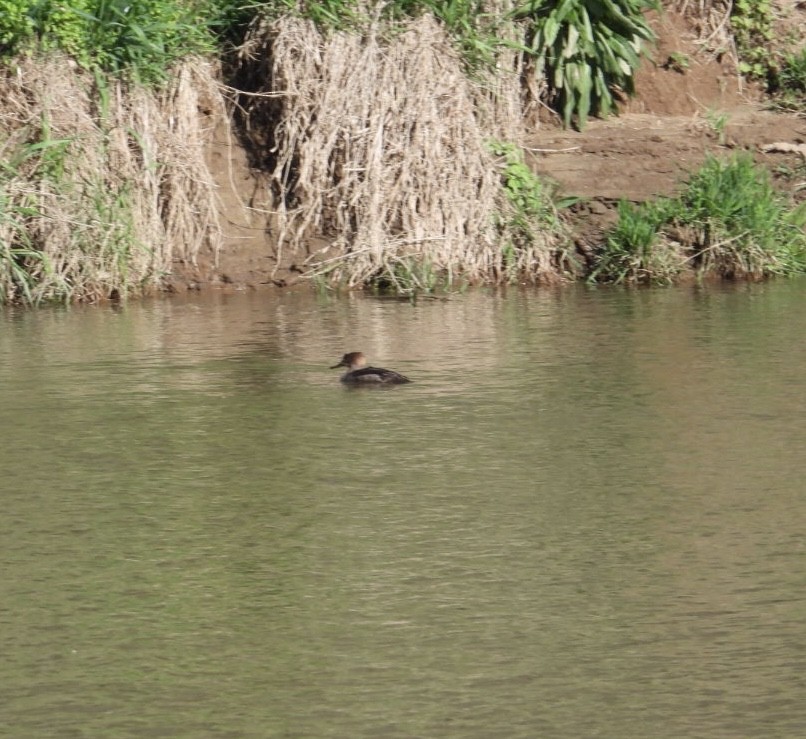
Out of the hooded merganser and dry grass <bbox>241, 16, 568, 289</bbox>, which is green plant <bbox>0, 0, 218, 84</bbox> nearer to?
dry grass <bbox>241, 16, 568, 289</bbox>

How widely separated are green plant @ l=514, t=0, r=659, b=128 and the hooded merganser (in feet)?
18.6

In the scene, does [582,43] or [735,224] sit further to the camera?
[582,43]

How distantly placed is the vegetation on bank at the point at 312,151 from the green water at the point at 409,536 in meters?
2.14

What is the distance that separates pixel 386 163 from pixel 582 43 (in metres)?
2.21

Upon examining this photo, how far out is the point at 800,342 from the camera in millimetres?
9875

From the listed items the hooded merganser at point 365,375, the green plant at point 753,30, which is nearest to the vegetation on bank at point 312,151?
the green plant at point 753,30

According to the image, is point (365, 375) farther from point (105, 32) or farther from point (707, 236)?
point (105, 32)

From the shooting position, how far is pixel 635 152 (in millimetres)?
13891

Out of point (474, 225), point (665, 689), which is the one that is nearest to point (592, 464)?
point (665, 689)

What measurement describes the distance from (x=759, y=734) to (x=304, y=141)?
31.9 ft

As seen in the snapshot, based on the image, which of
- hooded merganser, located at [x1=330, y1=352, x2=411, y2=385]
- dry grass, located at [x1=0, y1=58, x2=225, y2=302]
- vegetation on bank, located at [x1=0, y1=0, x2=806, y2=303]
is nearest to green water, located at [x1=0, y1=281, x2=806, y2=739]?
hooded merganser, located at [x1=330, y1=352, x2=411, y2=385]

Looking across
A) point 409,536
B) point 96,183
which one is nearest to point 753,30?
point 96,183

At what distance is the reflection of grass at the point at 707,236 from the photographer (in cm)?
1266

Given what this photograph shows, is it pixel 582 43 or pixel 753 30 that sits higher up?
pixel 753 30
